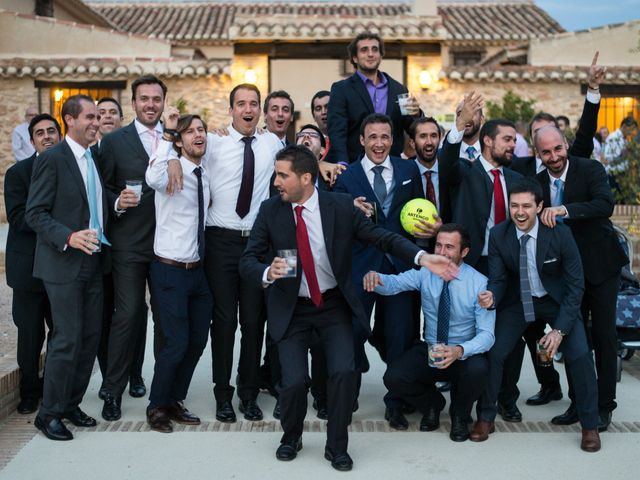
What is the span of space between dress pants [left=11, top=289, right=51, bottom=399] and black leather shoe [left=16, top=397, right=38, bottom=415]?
2cm

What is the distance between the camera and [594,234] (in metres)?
5.54

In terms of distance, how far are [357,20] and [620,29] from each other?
6.52m

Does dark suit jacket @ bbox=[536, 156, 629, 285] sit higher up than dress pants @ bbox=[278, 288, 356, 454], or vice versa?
dark suit jacket @ bbox=[536, 156, 629, 285]

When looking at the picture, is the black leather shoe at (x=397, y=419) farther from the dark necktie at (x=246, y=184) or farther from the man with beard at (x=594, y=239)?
the dark necktie at (x=246, y=184)

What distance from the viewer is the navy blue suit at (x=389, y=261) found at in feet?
18.6

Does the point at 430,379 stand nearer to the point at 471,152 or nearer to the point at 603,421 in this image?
the point at 603,421

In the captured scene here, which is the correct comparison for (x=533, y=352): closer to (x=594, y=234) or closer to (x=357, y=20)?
(x=594, y=234)

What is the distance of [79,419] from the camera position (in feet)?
18.0

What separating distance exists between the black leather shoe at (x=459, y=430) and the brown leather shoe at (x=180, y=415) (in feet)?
5.43

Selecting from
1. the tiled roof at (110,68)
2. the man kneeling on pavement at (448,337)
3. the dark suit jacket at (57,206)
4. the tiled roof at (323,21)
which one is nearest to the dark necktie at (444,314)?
the man kneeling on pavement at (448,337)

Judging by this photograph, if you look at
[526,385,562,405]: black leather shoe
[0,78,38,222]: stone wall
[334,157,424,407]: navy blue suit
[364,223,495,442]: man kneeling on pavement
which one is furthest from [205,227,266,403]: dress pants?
[0,78,38,222]: stone wall

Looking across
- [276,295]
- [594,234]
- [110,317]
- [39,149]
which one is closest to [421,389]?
[276,295]

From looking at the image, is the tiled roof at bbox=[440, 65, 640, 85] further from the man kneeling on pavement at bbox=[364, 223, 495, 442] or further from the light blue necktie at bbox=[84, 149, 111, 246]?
the light blue necktie at bbox=[84, 149, 111, 246]

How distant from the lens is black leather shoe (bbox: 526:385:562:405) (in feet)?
19.9
